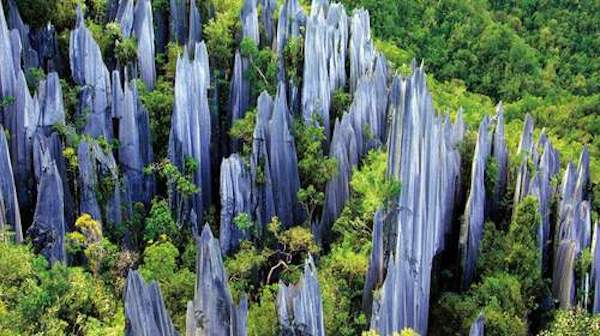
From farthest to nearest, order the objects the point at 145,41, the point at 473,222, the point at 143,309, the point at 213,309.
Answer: the point at 145,41 < the point at 473,222 < the point at 213,309 < the point at 143,309

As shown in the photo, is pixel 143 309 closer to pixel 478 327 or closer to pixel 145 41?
pixel 478 327

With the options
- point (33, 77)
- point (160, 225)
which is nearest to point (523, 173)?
point (160, 225)

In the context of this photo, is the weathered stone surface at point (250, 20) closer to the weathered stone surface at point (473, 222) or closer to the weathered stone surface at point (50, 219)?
the weathered stone surface at point (473, 222)

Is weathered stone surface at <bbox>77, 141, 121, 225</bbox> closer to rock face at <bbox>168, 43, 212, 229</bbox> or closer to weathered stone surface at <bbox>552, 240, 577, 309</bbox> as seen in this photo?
rock face at <bbox>168, 43, 212, 229</bbox>

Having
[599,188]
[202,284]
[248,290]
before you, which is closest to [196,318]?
[202,284]

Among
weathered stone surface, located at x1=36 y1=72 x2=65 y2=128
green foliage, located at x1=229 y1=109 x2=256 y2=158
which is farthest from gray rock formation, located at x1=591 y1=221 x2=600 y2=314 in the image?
weathered stone surface, located at x1=36 y1=72 x2=65 y2=128

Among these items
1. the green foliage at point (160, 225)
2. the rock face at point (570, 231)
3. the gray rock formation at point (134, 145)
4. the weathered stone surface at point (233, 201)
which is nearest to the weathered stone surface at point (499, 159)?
the rock face at point (570, 231)

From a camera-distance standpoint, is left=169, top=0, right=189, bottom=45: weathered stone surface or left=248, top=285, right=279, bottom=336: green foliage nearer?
left=248, top=285, right=279, bottom=336: green foliage
